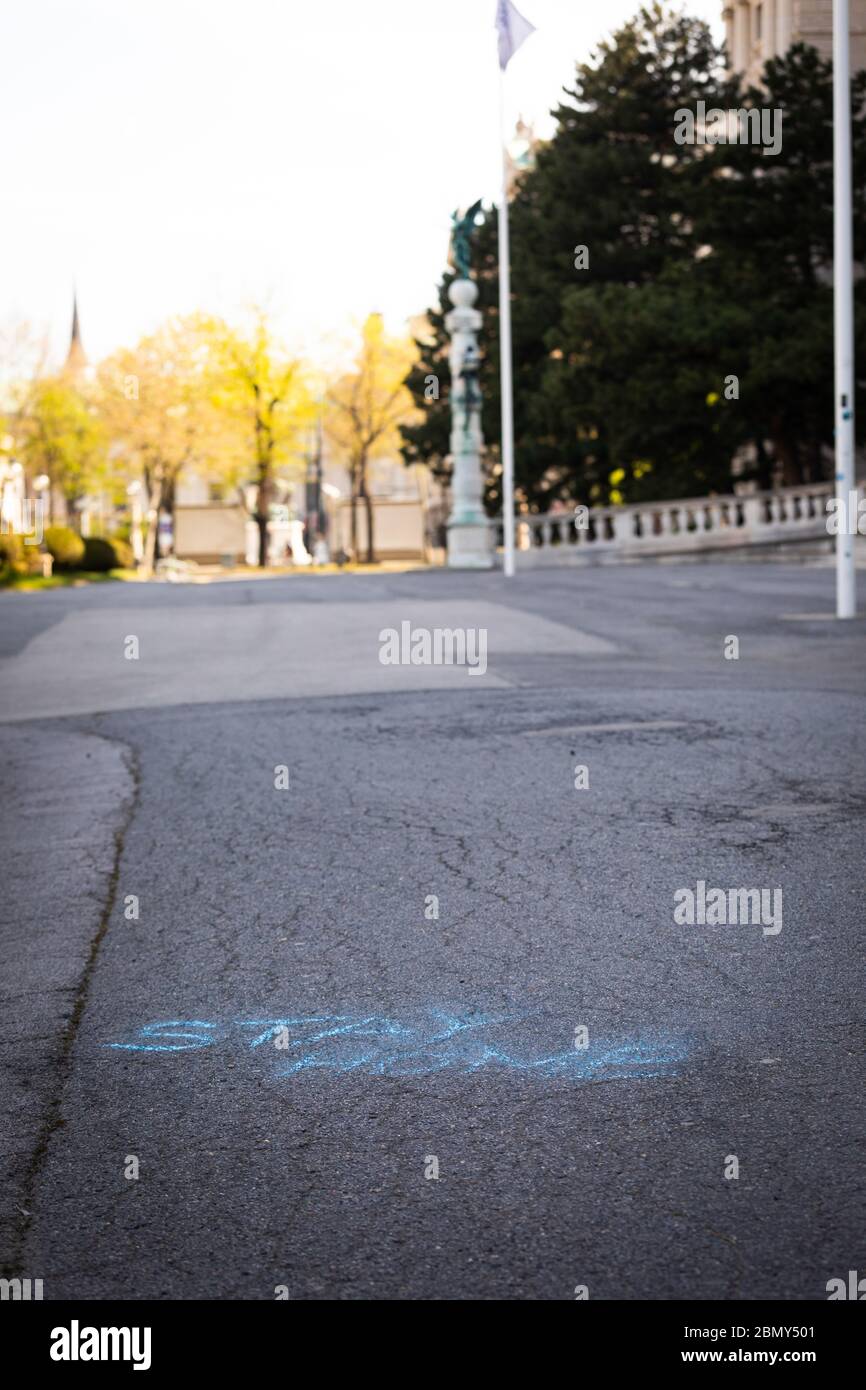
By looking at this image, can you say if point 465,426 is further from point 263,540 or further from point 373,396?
point 373,396

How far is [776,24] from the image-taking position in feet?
198

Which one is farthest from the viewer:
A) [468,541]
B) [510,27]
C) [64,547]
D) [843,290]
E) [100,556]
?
[100,556]

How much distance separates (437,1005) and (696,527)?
42.8m

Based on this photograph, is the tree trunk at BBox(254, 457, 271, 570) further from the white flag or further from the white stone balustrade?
the white flag

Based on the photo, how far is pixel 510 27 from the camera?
1480 inches

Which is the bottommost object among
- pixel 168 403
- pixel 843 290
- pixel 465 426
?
pixel 843 290

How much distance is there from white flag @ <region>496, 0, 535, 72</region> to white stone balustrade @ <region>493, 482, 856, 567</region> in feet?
41.4

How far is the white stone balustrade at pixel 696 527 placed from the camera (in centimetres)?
4444

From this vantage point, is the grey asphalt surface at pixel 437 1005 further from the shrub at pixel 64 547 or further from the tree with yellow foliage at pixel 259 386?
the tree with yellow foliage at pixel 259 386

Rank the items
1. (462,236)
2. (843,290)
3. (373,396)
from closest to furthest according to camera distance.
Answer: (843,290)
(462,236)
(373,396)
